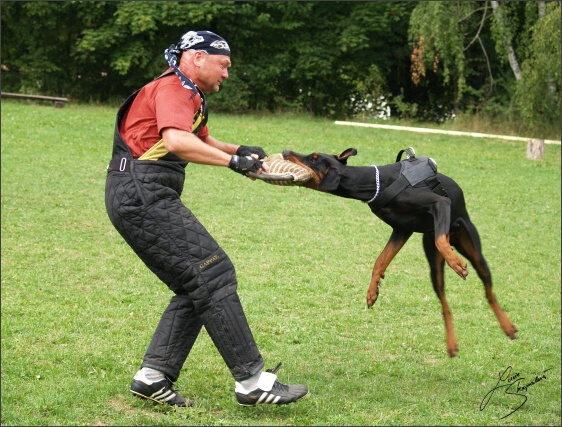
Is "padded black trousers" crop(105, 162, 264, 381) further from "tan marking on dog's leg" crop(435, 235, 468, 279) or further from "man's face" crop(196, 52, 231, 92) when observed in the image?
"tan marking on dog's leg" crop(435, 235, 468, 279)

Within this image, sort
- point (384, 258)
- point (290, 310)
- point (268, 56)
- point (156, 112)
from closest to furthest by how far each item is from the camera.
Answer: point (156, 112), point (384, 258), point (290, 310), point (268, 56)

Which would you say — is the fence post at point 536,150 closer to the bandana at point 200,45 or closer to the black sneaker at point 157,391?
the bandana at point 200,45

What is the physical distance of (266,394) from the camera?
14.3 ft

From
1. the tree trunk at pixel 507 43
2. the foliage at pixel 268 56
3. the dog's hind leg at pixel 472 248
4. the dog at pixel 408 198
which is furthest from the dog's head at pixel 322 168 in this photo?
the foliage at pixel 268 56

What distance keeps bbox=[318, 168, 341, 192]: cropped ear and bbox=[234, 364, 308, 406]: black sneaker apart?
112 cm

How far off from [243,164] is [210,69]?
61 cm

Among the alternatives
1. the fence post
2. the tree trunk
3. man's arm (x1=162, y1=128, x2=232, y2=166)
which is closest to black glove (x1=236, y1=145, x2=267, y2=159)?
man's arm (x1=162, y1=128, x2=232, y2=166)

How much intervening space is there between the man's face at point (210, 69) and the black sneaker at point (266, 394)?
65.7 inches

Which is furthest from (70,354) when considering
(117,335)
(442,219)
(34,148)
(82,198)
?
(34,148)

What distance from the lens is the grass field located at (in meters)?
4.71

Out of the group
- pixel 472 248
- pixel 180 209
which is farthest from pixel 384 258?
pixel 180 209

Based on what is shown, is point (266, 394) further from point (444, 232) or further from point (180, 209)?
point (444, 232)

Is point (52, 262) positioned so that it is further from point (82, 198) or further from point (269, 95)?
point (269, 95)

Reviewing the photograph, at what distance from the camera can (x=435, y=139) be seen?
2011 cm
